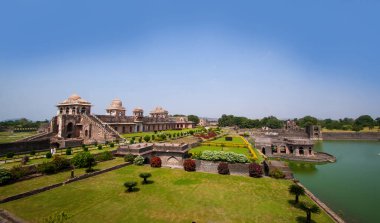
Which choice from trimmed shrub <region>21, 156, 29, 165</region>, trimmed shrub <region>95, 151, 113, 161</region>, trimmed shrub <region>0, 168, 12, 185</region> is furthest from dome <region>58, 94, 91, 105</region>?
trimmed shrub <region>0, 168, 12, 185</region>

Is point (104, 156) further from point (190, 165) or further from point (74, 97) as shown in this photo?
point (74, 97)

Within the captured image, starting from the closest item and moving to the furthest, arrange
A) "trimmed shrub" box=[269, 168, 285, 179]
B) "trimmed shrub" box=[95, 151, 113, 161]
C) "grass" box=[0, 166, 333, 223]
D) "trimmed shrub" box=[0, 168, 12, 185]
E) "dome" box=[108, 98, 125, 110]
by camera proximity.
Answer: "grass" box=[0, 166, 333, 223]
"trimmed shrub" box=[0, 168, 12, 185]
"trimmed shrub" box=[269, 168, 285, 179]
"trimmed shrub" box=[95, 151, 113, 161]
"dome" box=[108, 98, 125, 110]

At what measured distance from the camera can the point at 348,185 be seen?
72.4 feet

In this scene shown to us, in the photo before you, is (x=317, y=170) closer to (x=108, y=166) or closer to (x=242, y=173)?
(x=242, y=173)

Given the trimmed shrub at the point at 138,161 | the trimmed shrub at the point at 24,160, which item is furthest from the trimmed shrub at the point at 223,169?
the trimmed shrub at the point at 24,160

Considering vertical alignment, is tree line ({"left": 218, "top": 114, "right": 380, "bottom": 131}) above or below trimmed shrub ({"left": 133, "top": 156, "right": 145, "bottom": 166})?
above

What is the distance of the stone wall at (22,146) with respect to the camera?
24862mm

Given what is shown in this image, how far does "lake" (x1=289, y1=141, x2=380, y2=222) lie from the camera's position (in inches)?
631

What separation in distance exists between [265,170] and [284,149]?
67.4ft

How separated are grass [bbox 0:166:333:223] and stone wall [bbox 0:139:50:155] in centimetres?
1448

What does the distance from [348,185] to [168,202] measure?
19405 millimetres

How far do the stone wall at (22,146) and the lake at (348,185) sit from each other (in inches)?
1278

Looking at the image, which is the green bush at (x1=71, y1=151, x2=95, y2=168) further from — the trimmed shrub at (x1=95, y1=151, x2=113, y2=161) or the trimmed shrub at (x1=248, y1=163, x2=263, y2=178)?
the trimmed shrub at (x1=248, y1=163, x2=263, y2=178)

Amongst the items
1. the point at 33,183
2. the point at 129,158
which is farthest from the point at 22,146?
the point at 129,158
